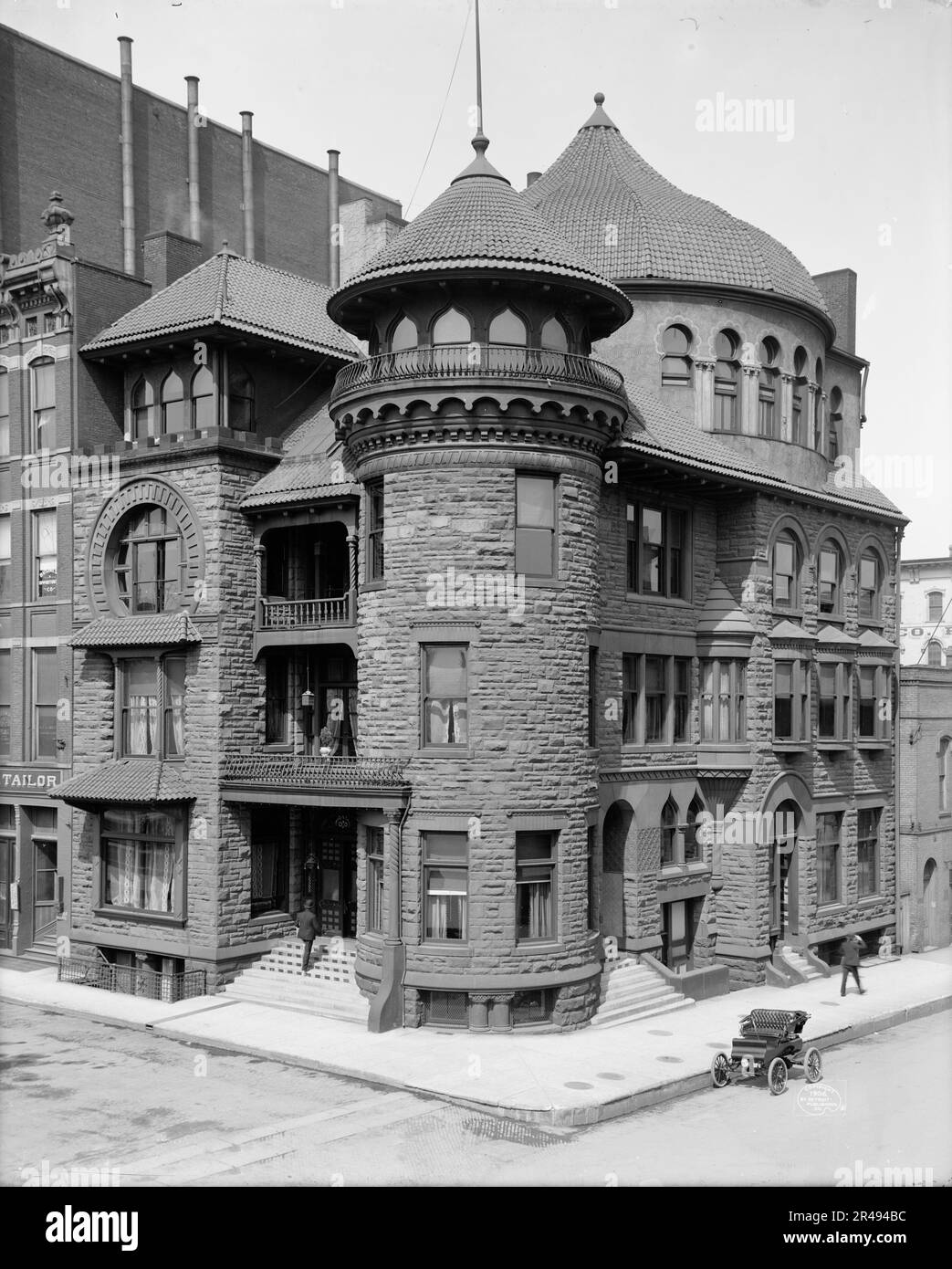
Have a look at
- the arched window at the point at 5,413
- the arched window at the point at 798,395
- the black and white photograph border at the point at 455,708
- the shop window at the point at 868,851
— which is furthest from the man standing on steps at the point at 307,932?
the arched window at the point at 798,395

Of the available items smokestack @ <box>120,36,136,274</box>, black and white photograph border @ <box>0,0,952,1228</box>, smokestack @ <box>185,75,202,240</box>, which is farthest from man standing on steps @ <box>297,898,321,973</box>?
smokestack @ <box>185,75,202,240</box>

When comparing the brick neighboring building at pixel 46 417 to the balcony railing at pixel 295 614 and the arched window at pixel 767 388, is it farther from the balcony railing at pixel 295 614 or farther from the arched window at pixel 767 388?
the arched window at pixel 767 388

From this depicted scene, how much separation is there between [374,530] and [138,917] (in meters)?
10.8

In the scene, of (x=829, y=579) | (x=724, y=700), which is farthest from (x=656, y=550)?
(x=829, y=579)

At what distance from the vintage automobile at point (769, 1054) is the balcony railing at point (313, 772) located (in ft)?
26.1

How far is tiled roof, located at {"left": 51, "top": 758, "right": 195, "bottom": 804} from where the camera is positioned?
30.0 m

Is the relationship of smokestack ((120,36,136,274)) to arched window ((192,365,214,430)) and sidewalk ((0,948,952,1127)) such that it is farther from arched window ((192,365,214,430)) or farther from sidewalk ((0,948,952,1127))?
sidewalk ((0,948,952,1127))

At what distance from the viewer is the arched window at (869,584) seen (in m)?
37.8

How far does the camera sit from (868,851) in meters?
38.1

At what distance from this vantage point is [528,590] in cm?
2650

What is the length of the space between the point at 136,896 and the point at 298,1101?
Result: 433 inches

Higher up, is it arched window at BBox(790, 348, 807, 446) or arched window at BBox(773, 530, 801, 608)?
arched window at BBox(790, 348, 807, 446)

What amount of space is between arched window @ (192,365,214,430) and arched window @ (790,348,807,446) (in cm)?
1554

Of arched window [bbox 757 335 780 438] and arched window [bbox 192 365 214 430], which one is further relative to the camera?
arched window [bbox 757 335 780 438]
